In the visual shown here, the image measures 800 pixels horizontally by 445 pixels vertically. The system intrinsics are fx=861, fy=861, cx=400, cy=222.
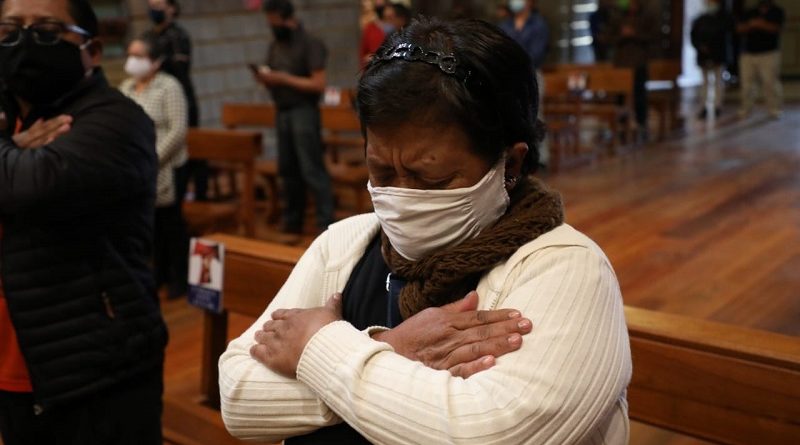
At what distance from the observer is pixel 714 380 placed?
5.44 feet

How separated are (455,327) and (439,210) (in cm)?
15

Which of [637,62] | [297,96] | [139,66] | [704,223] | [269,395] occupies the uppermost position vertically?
[139,66]

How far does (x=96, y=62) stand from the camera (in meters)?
1.87

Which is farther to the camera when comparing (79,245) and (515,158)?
(79,245)

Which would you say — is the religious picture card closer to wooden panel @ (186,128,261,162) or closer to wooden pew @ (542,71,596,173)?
wooden panel @ (186,128,261,162)

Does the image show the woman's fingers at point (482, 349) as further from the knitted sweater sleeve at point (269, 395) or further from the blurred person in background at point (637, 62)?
the blurred person in background at point (637, 62)

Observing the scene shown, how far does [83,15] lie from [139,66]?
2916mm

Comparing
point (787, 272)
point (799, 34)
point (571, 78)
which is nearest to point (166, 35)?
point (571, 78)

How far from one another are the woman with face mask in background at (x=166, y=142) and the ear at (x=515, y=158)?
352 cm

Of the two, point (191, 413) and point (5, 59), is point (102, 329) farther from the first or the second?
point (191, 413)

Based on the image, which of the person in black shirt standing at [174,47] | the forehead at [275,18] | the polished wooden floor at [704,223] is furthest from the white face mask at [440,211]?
the person in black shirt standing at [174,47]

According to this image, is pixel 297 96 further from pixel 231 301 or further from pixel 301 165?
pixel 231 301

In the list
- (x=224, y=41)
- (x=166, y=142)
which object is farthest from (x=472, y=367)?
(x=224, y=41)

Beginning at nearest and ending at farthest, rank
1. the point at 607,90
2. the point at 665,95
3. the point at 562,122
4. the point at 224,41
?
1. the point at 562,122
2. the point at 607,90
3. the point at 224,41
4. the point at 665,95
